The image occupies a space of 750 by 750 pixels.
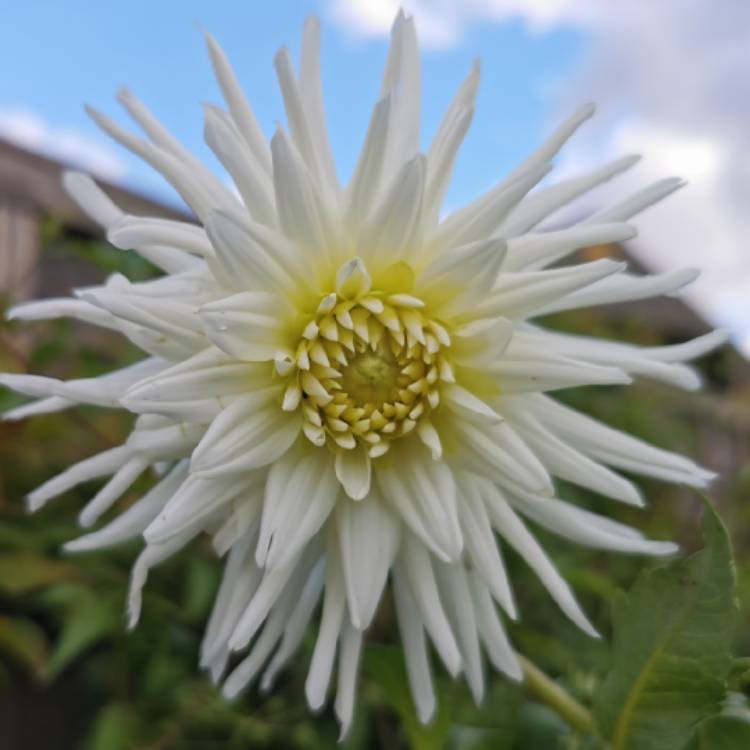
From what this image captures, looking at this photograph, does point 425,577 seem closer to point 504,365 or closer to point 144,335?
point 504,365

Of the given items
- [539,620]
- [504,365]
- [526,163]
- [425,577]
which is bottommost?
[539,620]

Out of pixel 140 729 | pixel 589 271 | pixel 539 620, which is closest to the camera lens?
pixel 589 271

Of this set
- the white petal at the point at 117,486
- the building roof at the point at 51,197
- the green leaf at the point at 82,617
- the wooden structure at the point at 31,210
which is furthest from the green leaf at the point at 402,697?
the building roof at the point at 51,197

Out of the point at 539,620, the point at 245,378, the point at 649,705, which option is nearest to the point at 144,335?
the point at 245,378

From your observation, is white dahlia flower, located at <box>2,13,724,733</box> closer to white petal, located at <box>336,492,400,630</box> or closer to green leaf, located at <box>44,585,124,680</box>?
white petal, located at <box>336,492,400,630</box>

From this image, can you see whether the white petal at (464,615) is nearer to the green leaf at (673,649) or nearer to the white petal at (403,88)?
the green leaf at (673,649)

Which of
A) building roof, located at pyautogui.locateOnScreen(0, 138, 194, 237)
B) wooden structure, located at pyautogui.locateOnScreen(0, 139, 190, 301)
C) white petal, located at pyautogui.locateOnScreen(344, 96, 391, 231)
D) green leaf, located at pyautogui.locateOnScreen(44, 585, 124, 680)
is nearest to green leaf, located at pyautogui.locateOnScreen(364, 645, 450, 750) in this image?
white petal, located at pyautogui.locateOnScreen(344, 96, 391, 231)
